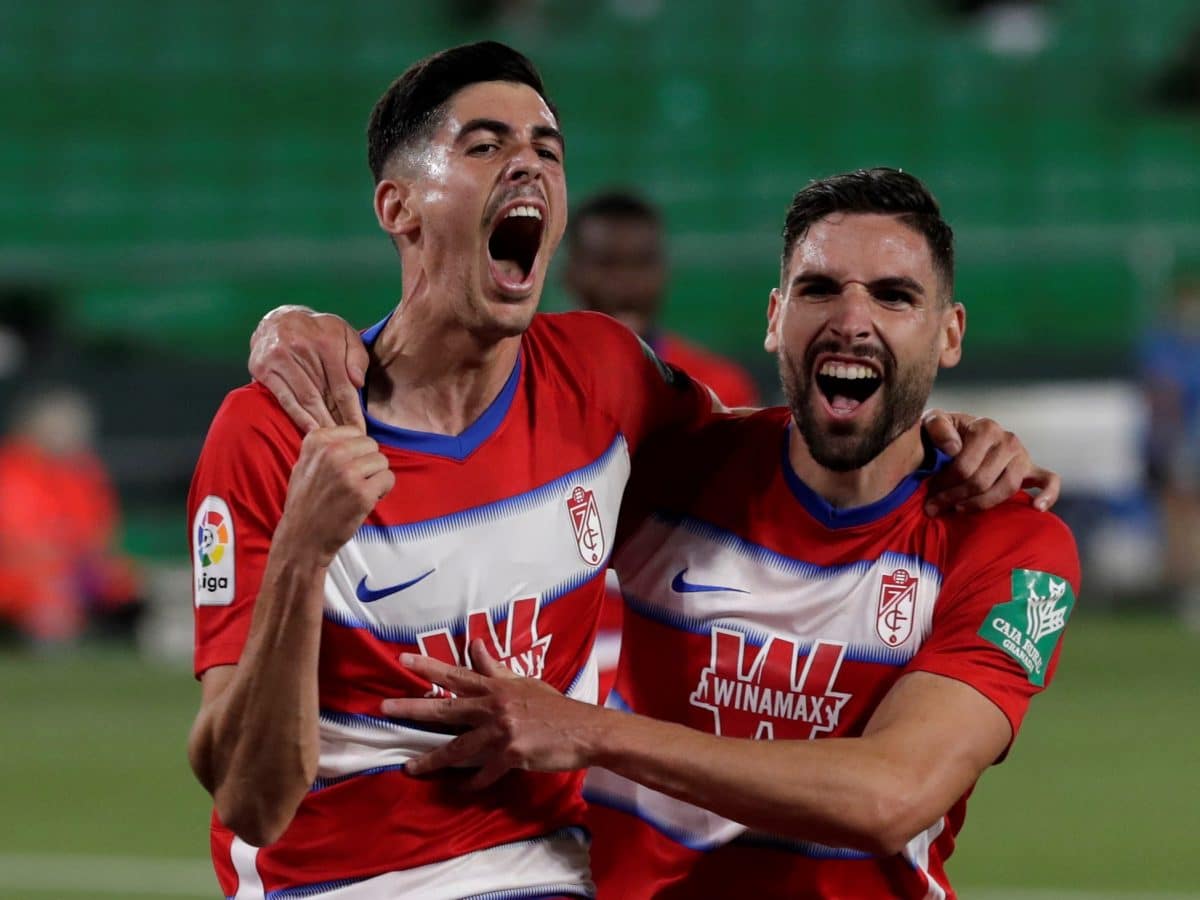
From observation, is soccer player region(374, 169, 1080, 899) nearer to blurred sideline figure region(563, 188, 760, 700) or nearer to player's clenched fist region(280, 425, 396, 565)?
player's clenched fist region(280, 425, 396, 565)

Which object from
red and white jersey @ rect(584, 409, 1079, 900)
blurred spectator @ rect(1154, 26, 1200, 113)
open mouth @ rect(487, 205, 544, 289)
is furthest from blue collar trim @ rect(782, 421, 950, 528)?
blurred spectator @ rect(1154, 26, 1200, 113)

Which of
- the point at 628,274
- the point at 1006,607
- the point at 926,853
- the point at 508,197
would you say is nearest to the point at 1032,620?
the point at 1006,607

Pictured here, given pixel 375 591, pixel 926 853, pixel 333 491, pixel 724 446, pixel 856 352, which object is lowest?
pixel 926 853

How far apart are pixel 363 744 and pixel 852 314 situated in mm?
1115

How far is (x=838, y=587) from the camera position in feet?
12.2

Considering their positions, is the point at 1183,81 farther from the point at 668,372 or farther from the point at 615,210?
the point at 668,372

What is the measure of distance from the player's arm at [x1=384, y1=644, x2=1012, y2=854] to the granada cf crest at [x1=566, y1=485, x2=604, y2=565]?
335 mm

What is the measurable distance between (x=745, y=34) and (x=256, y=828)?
48.7ft

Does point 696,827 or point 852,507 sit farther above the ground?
point 852,507

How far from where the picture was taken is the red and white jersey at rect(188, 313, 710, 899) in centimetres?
322

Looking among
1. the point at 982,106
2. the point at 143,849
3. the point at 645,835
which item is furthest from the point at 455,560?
the point at 982,106

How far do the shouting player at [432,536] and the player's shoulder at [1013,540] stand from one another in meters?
0.63

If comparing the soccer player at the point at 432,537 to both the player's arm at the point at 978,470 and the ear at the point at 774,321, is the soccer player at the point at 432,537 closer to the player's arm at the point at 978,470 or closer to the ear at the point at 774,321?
the ear at the point at 774,321

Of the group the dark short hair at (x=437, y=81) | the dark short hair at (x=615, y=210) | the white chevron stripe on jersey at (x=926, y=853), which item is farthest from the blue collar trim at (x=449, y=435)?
the dark short hair at (x=615, y=210)
